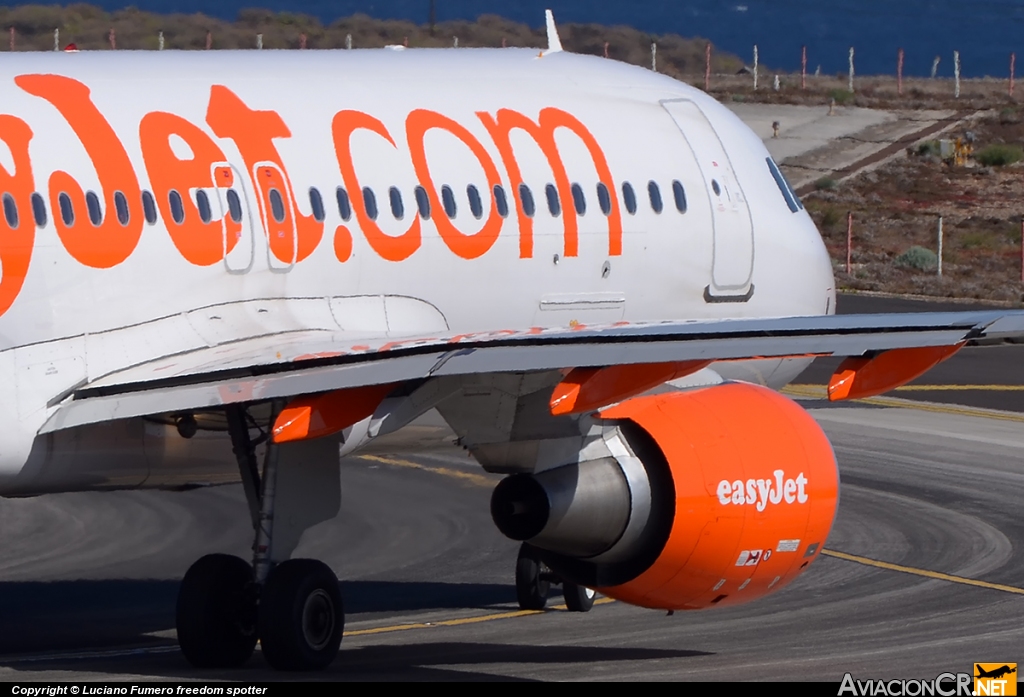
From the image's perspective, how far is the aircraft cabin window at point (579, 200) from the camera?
63.0ft

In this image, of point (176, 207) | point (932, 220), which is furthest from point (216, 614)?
point (932, 220)

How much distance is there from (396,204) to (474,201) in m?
0.94

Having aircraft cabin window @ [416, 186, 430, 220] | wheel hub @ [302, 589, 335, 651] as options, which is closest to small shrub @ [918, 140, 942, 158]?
aircraft cabin window @ [416, 186, 430, 220]

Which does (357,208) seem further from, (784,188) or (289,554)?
(784,188)

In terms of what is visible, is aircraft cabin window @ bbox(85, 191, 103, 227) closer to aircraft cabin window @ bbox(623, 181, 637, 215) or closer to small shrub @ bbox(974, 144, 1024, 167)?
aircraft cabin window @ bbox(623, 181, 637, 215)

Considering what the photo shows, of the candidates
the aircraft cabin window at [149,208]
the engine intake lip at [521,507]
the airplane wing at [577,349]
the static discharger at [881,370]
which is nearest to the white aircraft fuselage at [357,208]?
the aircraft cabin window at [149,208]

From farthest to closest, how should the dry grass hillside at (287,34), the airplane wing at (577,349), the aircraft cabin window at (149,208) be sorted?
1. the dry grass hillside at (287,34)
2. the aircraft cabin window at (149,208)
3. the airplane wing at (577,349)

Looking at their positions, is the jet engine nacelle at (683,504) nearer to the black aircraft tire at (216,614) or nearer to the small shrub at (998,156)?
the black aircraft tire at (216,614)

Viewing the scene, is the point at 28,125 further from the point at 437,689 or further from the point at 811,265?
the point at 811,265

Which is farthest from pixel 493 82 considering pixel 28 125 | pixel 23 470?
pixel 23 470

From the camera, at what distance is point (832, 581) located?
21.1 m

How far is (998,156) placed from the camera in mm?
74812

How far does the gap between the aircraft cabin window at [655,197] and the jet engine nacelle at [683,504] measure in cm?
398

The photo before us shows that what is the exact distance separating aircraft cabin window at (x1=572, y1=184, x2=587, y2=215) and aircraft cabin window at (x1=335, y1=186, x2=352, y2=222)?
2.71 metres
